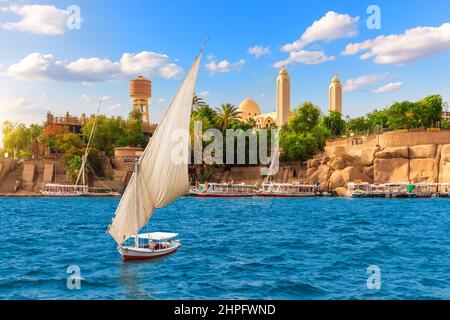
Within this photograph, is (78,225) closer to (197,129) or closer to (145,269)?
(145,269)

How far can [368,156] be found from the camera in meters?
80.8

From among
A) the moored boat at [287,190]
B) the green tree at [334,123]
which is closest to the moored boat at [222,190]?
the moored boat at [287,190]

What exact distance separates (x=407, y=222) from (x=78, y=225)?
24.6m

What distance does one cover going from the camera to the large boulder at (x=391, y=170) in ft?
252

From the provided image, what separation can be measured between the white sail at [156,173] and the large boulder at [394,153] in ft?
199

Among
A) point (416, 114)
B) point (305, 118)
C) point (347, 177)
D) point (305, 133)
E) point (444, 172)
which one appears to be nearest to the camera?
point (444, 172)

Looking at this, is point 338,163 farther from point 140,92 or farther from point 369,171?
point 140,92

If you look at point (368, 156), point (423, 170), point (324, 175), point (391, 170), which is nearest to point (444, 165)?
point (423, 170)

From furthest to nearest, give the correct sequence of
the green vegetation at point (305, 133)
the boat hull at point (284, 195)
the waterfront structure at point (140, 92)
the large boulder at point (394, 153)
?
the waterfront structure at point (140, 92)
the green vegetation at point (305, 133)
the boat hull at point (284, 195)
the large boulder at point (394, 153)

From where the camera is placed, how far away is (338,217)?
43594mm

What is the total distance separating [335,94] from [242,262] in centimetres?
12284

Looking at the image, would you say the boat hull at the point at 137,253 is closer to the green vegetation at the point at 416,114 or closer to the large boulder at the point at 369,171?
the large boulder at the point at 369,171

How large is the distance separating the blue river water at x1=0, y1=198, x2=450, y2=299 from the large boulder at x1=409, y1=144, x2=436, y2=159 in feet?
129
